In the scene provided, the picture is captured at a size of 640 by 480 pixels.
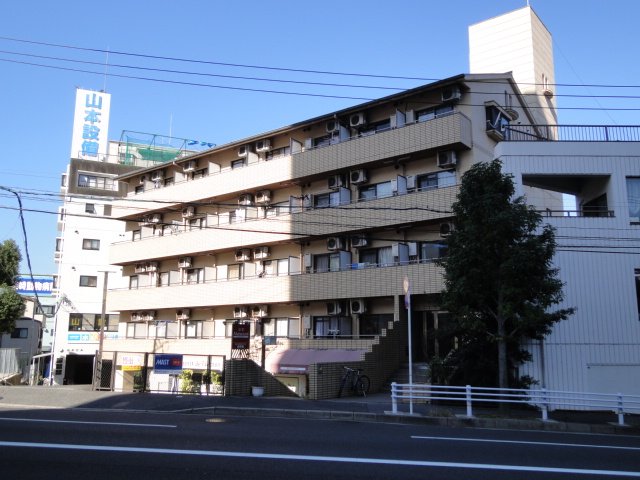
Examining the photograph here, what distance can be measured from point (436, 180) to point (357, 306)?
7.02 metres

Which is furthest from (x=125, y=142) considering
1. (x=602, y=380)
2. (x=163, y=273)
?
(x=602, y=380)

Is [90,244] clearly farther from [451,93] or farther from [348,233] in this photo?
[451,93]

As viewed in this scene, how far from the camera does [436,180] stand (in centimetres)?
2448

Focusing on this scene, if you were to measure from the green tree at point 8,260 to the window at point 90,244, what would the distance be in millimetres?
16161

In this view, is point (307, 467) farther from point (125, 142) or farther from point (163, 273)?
point (125, 142)

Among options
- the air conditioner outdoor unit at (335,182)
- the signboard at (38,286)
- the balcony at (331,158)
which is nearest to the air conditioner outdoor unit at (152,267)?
the balcony at (331,158)

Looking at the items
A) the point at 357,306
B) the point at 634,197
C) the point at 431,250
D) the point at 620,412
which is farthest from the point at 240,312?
the point at 620,412

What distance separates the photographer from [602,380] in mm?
16359

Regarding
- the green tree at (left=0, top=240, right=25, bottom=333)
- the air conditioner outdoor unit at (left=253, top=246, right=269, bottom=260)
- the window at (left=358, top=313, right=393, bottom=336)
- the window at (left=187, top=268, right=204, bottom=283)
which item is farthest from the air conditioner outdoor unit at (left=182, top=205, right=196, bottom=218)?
the window at (left=358, top=313, right=393, bottom=336)

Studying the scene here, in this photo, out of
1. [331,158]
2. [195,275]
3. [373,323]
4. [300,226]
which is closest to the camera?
[373,323]

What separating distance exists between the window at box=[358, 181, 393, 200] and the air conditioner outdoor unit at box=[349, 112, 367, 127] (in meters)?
3.22

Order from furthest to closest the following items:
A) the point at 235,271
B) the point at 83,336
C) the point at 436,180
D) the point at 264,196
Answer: the point at 83,336 < the point at 235,271 < the point at 264,196 < the point at 436,180

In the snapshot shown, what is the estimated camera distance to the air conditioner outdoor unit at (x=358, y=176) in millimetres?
26188

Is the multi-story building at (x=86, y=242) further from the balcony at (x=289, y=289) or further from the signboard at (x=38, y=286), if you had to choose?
the signboard at (x=38, y=286)
